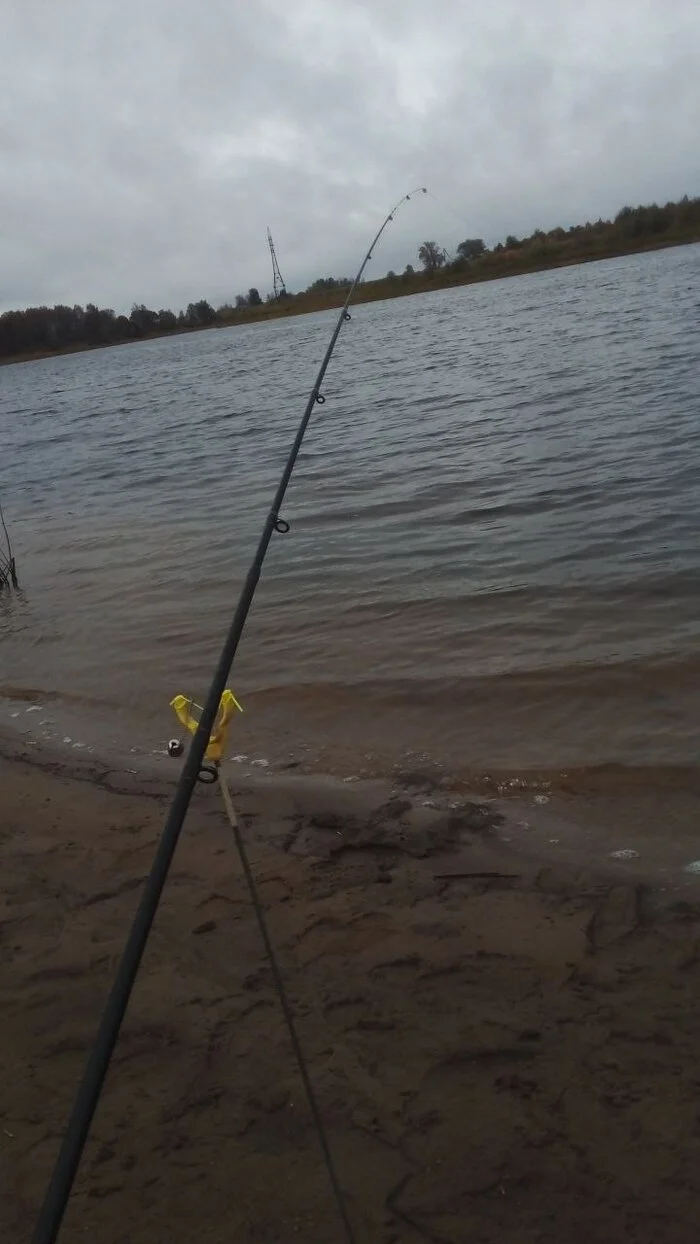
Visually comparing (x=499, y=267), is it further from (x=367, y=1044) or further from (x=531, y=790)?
(x=367, y=1044)

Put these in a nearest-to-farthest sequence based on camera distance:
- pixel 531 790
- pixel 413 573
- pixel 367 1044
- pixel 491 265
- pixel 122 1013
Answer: pixel 122 1013 → pixel 367 1044 → pixel 531 790 → pixel 413 573 → pixel 491 265

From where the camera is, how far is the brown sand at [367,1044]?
90.2 inches

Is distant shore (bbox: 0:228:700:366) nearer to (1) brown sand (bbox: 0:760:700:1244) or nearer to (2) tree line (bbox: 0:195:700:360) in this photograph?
(2) tree line (bbox: 0:195:700:360)

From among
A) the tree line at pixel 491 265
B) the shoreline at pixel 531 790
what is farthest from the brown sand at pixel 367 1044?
the tree line at pixel 491 265

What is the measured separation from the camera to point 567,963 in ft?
10.1

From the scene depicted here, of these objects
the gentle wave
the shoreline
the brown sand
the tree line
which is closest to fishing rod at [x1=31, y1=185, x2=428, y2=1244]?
the brown sand

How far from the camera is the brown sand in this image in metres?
2.29

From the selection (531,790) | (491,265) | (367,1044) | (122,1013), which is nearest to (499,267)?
(491,265)

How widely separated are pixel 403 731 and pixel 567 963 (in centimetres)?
222

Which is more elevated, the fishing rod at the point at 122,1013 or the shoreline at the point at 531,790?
the fishing rod at the point at 122,1013

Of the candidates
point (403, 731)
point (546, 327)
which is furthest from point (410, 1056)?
point (546, 327)

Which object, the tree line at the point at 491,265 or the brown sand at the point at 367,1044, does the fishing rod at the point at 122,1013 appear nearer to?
the brown sand at the point at 367,1044

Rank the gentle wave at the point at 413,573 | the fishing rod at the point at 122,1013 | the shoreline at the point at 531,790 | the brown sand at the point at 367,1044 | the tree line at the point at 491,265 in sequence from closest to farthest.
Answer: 1. the fishing rod at the point at 122,1013
2. the brown sand at the point at 367,1044
3. the shoreline at the point at 531,790
4. the gentle wave at the point at 413,573
5. the tree line at the point at 491,265

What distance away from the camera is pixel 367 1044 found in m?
2.79
